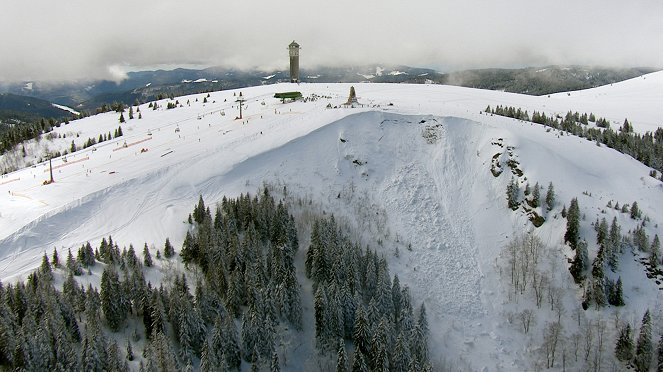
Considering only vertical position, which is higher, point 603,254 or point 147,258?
point 147,258

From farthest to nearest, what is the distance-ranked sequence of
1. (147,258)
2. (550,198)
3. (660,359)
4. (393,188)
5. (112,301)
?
(393,188) → (550,198) → (147,258) → (660,359) → (112,301)

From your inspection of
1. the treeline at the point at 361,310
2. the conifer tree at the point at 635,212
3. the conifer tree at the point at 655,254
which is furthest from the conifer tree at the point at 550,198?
the treeline at the point at 361,310

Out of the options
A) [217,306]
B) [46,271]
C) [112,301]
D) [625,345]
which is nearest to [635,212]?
[625,345]

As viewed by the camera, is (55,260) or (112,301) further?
(55,260)

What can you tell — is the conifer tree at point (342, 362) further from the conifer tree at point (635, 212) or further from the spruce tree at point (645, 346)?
the conifer tree at point (635, 212)

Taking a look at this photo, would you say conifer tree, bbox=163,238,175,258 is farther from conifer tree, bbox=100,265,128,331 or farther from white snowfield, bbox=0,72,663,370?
conifer tree, bbox=100,265,128,331

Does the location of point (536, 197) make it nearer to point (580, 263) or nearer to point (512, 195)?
point (512, 195)

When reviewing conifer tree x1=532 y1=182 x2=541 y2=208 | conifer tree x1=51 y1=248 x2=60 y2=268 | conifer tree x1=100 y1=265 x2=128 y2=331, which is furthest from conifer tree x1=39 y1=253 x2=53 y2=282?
conifer tree x1=532 y1=182 x2=541 y2=208
